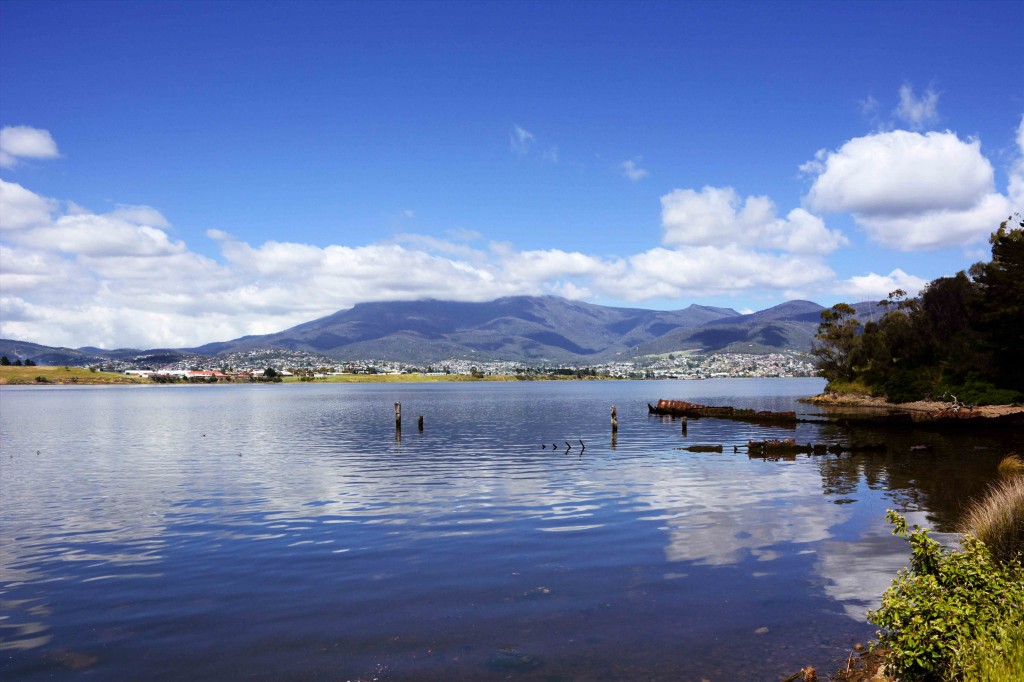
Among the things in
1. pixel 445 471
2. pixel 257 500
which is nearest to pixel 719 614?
pixel 257 500

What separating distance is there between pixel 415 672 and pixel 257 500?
22.8 meters

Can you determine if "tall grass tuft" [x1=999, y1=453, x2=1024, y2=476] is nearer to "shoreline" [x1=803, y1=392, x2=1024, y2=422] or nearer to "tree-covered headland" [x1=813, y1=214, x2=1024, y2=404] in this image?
"shoreline" [x1=803, y1=392, x2=1024, y2=422]

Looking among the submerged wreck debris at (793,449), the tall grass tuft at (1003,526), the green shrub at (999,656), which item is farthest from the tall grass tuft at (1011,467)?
the green shrub at (999,656)

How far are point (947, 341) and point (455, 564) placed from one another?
110 meters

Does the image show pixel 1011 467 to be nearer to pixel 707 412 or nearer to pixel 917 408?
pixel 707 412

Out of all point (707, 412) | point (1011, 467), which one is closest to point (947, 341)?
point (707, 412)

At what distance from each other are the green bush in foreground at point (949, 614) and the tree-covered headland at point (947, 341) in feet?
258

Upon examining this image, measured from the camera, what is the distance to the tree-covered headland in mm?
79500

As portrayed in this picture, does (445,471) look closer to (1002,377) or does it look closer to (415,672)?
(415,672)

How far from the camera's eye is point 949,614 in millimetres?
10398

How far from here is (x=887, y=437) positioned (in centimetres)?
6303

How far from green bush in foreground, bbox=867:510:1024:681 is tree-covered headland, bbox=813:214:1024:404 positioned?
3101 inches

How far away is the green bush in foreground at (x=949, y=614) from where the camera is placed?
32.4ft

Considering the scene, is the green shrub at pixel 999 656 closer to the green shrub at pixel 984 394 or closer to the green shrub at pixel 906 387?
the green shrub at pixel 984 394
